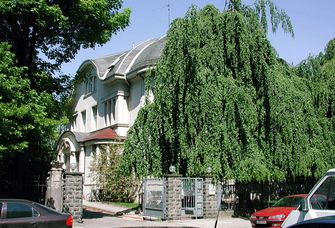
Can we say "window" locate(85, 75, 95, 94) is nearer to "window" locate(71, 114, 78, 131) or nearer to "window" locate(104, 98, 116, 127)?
"window" locate(71, 114, 78, 131)

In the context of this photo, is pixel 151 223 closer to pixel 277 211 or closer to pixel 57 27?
pixel 277 211

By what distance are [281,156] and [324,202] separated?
14.3 metres

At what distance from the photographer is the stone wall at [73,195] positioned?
64.1ft

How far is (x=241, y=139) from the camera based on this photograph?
70.8ft

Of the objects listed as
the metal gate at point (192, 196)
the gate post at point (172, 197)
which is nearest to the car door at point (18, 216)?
the gate post at point (172, 197)

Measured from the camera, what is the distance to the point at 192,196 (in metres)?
21.8

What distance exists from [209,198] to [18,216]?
39.3 ft

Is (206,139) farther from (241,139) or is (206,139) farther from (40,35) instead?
(40,35)

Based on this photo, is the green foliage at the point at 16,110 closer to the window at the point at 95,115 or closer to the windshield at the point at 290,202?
the windshield at the point at 290,202

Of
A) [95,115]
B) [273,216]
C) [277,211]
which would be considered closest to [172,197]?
[277,211]

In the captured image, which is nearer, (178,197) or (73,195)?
(73,195)

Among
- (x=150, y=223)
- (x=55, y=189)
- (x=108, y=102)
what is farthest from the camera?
(x=108, y=102)

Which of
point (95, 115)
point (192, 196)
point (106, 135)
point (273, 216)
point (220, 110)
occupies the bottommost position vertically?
point (273, 216)

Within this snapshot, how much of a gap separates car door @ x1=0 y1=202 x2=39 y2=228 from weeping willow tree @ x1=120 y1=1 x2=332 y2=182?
1055 centimetres
